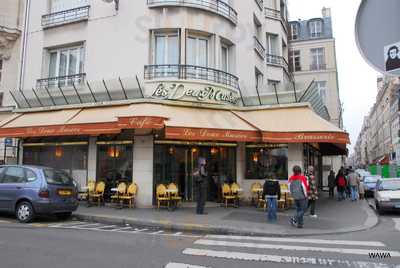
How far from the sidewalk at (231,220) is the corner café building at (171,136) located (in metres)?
1.89

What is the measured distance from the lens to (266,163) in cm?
1600

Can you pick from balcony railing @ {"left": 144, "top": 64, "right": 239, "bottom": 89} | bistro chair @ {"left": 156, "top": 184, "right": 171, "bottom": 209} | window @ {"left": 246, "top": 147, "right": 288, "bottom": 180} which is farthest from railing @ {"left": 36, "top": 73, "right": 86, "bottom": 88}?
window @ {"left": 246, "top": 147, "right": 288, "bottom": 180}

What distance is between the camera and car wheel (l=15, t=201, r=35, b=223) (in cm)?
1109

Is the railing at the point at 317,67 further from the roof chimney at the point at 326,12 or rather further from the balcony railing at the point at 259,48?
the balcony railing at the point at 259,48

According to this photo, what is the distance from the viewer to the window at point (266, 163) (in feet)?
51.4

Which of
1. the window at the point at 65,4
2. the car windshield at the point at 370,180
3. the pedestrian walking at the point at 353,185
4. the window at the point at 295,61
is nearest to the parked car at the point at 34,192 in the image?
the window at the point at 65,4

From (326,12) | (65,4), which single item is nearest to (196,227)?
(65,4)

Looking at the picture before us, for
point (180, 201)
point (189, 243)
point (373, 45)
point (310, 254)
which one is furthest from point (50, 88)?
point (373, 45)

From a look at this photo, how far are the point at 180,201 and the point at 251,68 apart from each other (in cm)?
721

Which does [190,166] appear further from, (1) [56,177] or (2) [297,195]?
(2) [297,195]

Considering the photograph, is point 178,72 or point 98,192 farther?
point 178,72

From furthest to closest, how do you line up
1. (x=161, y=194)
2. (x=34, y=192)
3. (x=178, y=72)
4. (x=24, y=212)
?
(x=178, y=72), (x=161, y=194), (x=24, y=212), (x=34, y=192)

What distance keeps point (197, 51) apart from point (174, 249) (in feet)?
32.4

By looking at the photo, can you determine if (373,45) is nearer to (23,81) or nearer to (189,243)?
(189,243)
